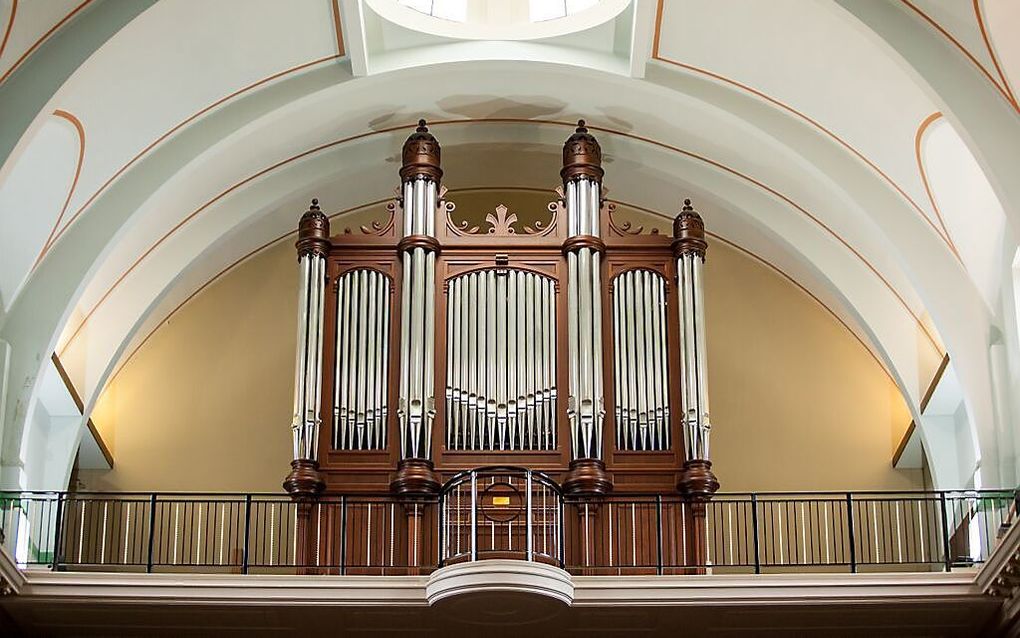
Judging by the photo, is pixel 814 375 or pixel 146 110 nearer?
pixel 146 110

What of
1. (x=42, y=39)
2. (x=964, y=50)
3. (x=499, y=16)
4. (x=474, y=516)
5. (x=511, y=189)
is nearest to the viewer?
(x=964, y=50)

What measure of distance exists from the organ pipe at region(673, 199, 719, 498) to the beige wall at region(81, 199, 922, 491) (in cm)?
223

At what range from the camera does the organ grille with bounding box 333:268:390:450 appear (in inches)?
757

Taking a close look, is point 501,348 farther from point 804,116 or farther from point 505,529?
point 804,116

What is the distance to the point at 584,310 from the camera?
64.3 ft

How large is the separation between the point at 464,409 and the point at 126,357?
15.8 feet

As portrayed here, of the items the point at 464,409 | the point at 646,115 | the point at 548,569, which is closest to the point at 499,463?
the point at 464,409

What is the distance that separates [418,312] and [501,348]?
0.93 meters

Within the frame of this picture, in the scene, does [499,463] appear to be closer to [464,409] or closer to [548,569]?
[464,409]

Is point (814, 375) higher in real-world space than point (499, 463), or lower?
higher

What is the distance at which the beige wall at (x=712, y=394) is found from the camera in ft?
70.8

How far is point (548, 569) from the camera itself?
55.3 ft

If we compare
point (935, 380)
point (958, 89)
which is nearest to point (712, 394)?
point (935, 380)

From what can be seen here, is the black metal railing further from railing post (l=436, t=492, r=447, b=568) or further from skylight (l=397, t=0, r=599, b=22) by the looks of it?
skylight (l=397, t=0, r=599, b=22)
